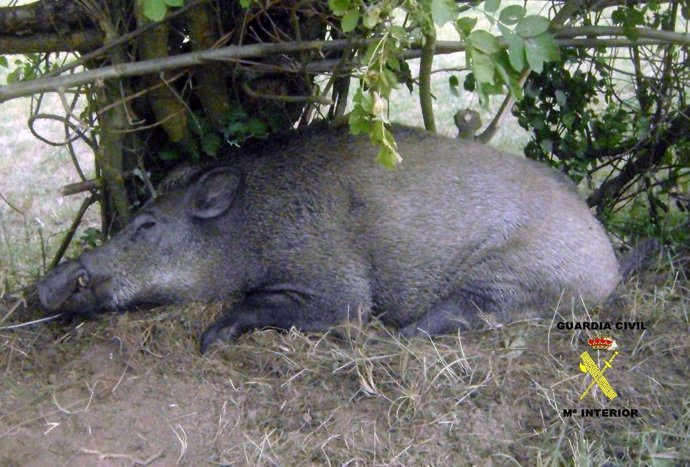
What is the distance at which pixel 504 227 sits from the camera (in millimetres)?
4359

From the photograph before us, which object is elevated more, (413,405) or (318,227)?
(318,227)

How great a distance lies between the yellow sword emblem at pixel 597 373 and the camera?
361 centimetres

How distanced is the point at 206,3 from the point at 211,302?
1.48 m

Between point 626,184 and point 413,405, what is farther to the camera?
point 626,184

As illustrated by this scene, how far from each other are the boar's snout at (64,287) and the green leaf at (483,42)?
90.1 inches

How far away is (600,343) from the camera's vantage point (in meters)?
3.95

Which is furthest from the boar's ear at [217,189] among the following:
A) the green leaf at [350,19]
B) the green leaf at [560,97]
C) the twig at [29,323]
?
the green leaf at [560,97]

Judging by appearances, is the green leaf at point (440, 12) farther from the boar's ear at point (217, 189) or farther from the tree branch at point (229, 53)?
the boar's ear at point (217, 189)

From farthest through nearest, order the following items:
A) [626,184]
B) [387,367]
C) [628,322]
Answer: [626,184], [628,322], [387,367]

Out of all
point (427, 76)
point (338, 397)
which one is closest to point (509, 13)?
A: point (427, 76)

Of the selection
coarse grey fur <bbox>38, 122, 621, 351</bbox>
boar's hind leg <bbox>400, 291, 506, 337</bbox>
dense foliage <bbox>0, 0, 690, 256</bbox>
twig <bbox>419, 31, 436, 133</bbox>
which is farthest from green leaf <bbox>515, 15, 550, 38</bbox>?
boar's hind leg <bbox>400, 291, 506, 337</bbox>

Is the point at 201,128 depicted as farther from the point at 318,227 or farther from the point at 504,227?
the point at 504,227

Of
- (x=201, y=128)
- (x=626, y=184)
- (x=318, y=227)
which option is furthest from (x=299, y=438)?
(x=626, y=184)

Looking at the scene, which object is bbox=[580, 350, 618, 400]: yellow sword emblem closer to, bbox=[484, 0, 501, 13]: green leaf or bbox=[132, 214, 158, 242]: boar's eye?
bbox=[484, 0, 501, 13]: green leaf
